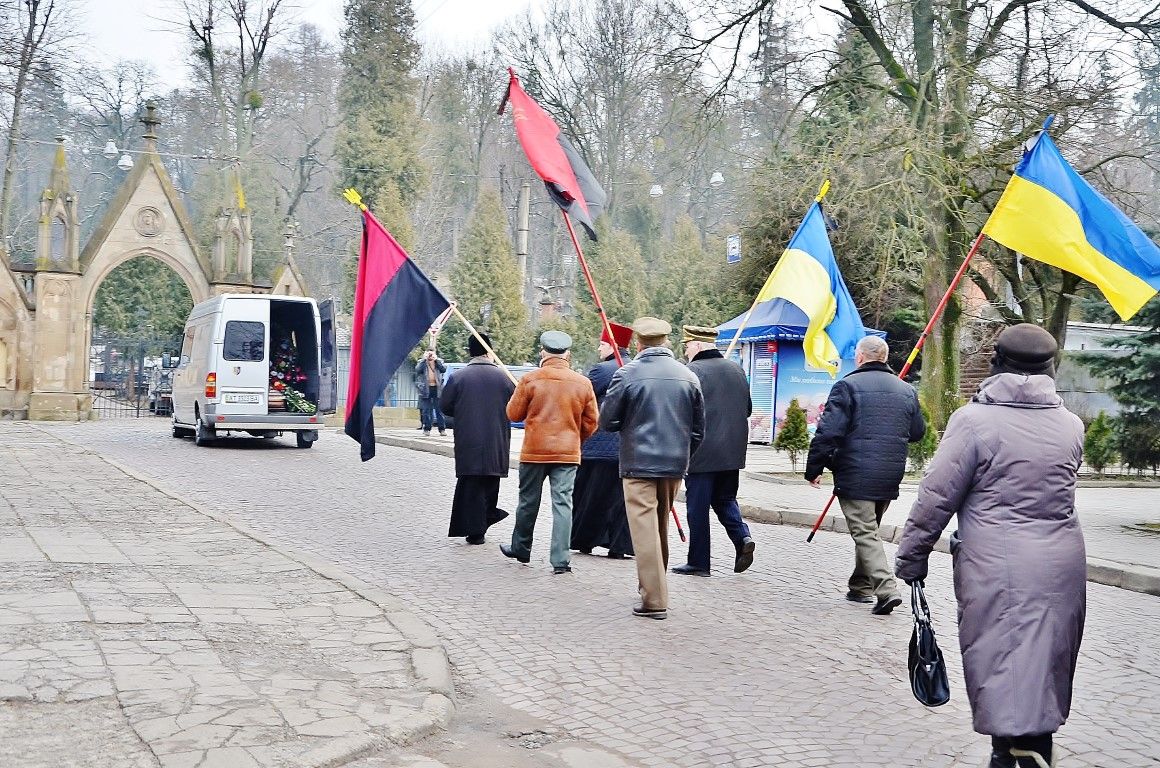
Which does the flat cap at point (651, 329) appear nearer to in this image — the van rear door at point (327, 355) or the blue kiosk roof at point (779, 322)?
the van rear door at point (327, 355)

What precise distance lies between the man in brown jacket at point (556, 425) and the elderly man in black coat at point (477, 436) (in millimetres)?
1051

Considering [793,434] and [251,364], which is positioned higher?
[251,364]

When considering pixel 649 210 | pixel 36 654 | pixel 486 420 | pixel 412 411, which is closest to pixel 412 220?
pixel 649 210

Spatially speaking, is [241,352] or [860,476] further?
[241,352]

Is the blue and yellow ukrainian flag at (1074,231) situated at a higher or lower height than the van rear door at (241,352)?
higher

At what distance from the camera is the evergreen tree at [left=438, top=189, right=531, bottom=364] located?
42.1 m

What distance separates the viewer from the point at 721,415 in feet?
31.2

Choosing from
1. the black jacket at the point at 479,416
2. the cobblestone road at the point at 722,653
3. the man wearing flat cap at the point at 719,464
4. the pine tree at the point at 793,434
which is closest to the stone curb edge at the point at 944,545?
the cobblestone road at the point at 722,653

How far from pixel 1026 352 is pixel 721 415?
5147 millimetres

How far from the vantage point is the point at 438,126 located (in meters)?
51.9

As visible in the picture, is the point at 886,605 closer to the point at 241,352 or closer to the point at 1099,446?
the point at 1099,446

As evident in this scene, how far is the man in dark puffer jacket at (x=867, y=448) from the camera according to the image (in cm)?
824

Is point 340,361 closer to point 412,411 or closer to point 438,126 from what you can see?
point 412,411

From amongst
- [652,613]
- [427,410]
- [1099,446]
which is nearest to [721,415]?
[652,613]
